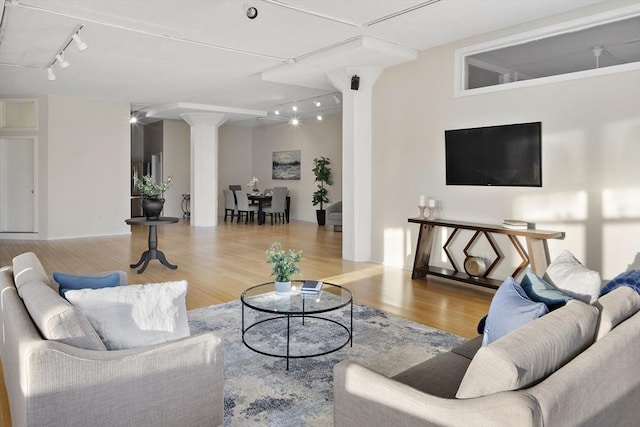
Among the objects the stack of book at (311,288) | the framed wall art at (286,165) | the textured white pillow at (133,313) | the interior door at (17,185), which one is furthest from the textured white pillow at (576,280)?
the framed wall art at (286,165)

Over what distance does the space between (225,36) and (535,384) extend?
5.01 m

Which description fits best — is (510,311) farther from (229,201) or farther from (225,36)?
(229,201)

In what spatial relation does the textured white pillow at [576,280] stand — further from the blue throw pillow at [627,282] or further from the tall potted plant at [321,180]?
the tall potted plant at [321,180]

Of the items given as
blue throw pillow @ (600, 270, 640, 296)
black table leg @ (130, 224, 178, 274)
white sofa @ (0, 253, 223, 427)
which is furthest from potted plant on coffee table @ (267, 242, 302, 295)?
black table leg @ (130, 224, 178, 274)

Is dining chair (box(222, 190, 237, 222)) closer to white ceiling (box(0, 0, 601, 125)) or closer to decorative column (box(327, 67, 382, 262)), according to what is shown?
white ceiling (box(0, 0, 601, 125))

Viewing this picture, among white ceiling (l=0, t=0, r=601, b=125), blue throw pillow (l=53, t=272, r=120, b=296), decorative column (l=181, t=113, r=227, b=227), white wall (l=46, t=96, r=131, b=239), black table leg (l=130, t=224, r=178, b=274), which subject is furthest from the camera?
decorative column (l=181, t=113, r=227, b=227)

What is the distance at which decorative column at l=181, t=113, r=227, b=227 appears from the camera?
37.3 ft

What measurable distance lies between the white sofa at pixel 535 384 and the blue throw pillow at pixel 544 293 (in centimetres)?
15

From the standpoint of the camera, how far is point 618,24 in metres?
4.21

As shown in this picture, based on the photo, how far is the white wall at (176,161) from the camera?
506 inches

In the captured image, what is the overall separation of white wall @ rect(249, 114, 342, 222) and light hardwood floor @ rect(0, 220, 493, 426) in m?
2.33

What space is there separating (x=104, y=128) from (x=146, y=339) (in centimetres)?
876

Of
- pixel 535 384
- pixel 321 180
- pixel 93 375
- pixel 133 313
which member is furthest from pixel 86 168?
pixel 535 384

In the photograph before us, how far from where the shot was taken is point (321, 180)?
1173 centimetres
